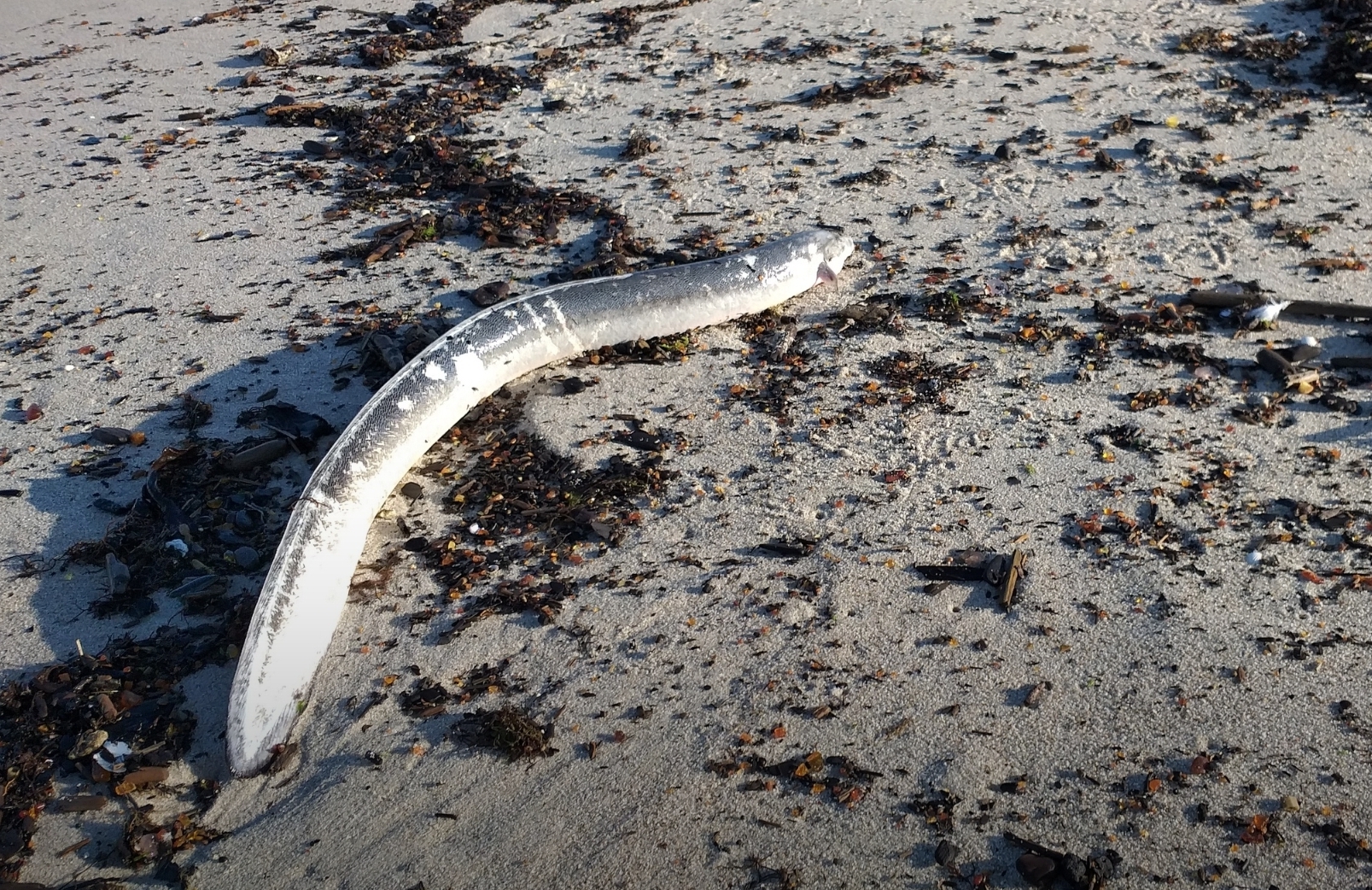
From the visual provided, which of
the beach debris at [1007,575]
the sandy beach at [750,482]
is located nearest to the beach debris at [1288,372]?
the sandy beach at [750,482]

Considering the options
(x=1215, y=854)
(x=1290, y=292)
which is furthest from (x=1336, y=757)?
(x=1290, y=292)

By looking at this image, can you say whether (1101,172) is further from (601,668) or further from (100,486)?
(100,486)

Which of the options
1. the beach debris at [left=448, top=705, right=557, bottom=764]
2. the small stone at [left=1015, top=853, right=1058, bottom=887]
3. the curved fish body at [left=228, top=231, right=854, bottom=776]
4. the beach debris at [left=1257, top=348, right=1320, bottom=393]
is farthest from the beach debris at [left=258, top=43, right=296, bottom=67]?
the small stone at [left=1015, top=853, right=1058, bottom=887]

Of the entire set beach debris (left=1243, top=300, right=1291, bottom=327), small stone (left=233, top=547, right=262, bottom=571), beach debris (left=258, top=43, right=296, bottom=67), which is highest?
beach debris (left=258, top=43, right=296, bottom=67)

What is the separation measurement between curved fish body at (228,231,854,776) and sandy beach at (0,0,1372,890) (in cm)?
14

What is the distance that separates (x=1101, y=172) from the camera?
6871 millimetres

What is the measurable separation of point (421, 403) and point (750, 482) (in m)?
1.64

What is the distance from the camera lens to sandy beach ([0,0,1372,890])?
11.4 feet

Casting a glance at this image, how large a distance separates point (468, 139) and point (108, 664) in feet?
16.8

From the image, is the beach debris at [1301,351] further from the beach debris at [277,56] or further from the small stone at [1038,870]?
the beach debris at [277,56]

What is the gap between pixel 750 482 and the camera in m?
4.78

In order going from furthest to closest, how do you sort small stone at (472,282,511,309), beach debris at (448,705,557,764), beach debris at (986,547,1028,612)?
small stone at (472,282,511,309) < beach debris at (986,547,1028,612) < beach debris at (448,705,557,764)

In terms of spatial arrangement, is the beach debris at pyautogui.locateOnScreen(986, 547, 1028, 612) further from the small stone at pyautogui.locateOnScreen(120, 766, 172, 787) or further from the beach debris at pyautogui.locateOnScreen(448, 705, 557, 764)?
the small stone at pyautogui.locateOnScreen(120, 766, 172, 787)

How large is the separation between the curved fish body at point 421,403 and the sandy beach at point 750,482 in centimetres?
14
